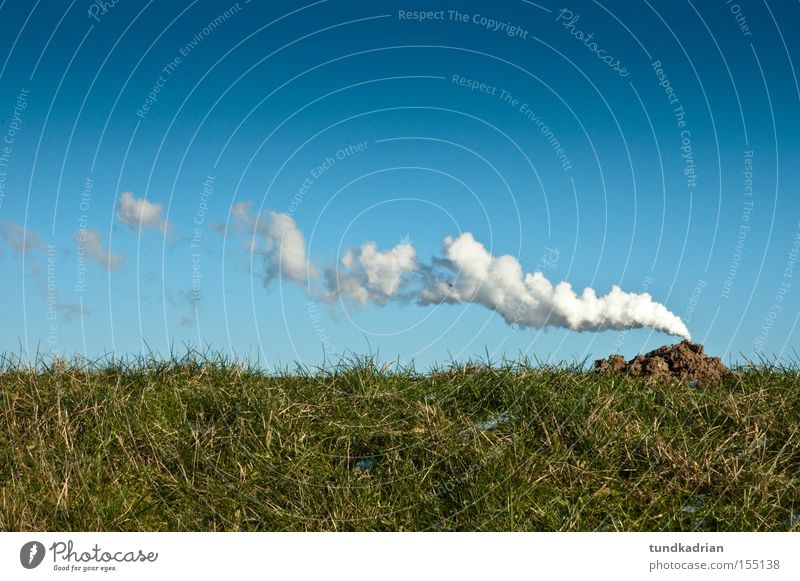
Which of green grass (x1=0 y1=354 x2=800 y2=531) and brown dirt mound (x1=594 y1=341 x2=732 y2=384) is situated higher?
brown dirt mound (x1=594 y1=341 x2=732 y2=384)

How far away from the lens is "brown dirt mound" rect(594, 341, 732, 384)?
9289mm

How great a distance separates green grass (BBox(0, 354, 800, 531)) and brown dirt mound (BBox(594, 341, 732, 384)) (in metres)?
0.80

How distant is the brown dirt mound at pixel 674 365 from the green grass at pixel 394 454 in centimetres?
80

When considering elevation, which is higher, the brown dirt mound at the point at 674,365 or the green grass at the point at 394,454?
the brown dirt mound at the point at 674,365

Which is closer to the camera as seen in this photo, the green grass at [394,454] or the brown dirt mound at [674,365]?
the green grass at [394,454]

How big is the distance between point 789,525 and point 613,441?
4.90ft

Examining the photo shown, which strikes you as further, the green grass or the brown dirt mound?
the brown dirt mound

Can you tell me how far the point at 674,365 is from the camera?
963 cm

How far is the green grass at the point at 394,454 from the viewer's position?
20.9 ft
